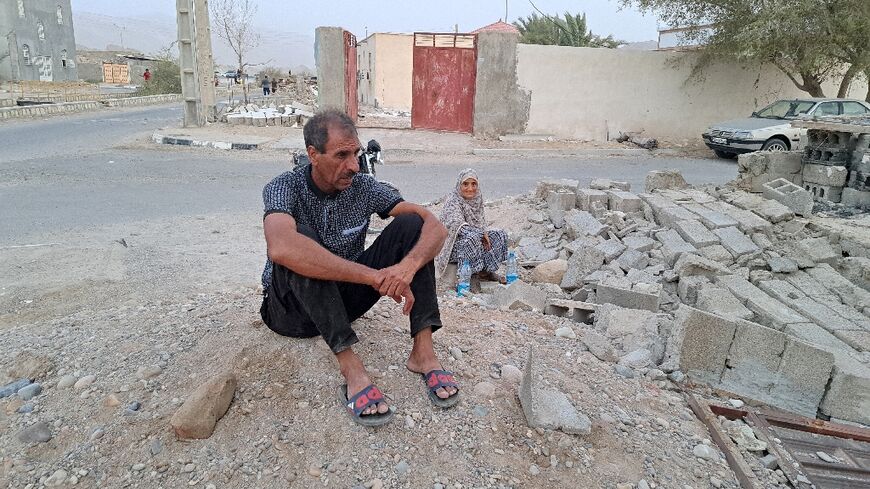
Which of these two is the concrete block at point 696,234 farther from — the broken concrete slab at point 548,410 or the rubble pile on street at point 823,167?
the broken concrete slab at point 548,410

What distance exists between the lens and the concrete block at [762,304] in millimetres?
4027

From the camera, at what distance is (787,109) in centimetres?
1331

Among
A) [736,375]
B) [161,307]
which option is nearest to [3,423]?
[161,307]

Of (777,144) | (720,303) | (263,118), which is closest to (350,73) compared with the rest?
(263,118)

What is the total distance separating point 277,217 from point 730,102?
17.6 meters

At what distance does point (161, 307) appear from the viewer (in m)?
3.64

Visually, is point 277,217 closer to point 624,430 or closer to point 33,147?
point 624,430

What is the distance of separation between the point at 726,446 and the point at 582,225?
11.4 ft

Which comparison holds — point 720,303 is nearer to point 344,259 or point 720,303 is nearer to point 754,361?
point 754,361

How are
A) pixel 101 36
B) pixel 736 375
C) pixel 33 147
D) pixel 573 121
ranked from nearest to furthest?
pixel 736 375
pixel 33 147
pixel 573 121
pixel 101 36

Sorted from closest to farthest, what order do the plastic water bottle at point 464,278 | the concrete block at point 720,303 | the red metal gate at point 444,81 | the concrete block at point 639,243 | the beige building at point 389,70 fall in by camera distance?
the concrete block at point 720,303 < the plastic water bottle at point 464,278 < the concrete block at point 639,243 < the red metal gate at point 444,81 < the beige building at point 389,70

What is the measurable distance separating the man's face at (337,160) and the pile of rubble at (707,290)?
6.00ft

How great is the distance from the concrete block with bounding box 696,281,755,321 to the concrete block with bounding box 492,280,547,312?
115cm

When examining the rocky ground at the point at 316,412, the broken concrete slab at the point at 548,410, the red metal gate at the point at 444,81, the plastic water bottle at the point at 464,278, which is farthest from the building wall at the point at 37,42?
the broken concrete slab at the point at 548,410
